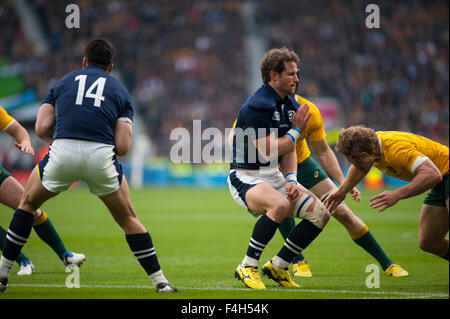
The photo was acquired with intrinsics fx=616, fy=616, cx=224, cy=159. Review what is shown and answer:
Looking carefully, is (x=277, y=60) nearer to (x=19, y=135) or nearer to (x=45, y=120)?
(x=45, y=120)

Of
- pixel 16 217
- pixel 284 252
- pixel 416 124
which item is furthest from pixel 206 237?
pixel 416 124

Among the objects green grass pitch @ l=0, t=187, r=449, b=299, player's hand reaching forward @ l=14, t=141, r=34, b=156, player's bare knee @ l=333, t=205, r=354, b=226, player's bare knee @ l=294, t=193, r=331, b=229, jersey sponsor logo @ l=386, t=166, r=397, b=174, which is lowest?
green grass pitch @ l=0, t=187, r=449, b=299

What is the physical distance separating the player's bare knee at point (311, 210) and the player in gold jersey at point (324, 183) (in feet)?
2.74

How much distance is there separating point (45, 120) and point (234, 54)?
2678 cm

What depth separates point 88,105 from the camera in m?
5.11

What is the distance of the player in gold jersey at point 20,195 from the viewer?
6184 mm

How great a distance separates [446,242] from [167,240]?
5.33 metres

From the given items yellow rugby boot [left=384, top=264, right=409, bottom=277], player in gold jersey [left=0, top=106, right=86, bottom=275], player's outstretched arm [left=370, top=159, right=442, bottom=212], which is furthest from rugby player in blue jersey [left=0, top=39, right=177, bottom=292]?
yellow rugby boot [left=384, top=264, right=409, bottom=277]

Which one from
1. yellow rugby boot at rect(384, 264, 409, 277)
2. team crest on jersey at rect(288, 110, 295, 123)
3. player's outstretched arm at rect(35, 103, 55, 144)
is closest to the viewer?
player's outstretched arm at rect(35, 103, 55, 144)

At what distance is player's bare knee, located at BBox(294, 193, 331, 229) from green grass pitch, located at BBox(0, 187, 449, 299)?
26.2 inches

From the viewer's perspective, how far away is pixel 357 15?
30250 millimetres

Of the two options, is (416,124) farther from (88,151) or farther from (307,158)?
(88,151)

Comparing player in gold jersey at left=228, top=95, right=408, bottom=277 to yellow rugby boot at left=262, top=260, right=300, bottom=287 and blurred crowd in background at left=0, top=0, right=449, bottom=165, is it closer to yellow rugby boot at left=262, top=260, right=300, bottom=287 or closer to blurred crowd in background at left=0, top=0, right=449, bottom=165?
yellow rugby boot at left=262, top=260, right=300, bottom=287

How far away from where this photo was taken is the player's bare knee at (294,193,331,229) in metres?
5.79
